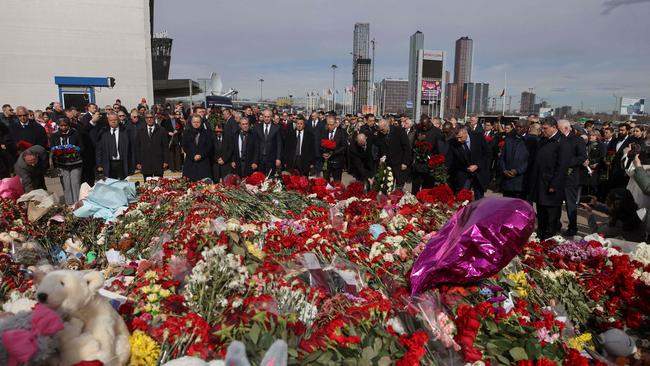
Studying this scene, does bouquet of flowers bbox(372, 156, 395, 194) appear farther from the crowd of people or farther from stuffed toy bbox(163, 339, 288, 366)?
stuffed toy bbox(163, 339, 288, 366)

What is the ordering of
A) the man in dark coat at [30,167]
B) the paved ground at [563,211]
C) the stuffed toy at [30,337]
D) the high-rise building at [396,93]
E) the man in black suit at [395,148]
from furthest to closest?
the high-rise building at [396,93], the man in black suit at [395,148], the paved ground at [563,211], the man in dark coat at [30,167], the stuffed toy at [30,337]

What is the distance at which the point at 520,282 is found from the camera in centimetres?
315

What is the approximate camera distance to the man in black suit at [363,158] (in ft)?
30.2

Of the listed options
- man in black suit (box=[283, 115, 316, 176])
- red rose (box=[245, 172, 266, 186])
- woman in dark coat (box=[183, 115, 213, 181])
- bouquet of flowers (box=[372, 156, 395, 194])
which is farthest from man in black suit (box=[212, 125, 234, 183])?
bouquet of flowers (box=[372, 156, 395, 194])

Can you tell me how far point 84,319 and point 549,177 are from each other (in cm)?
605

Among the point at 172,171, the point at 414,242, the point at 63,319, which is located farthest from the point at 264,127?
the point at 63,319

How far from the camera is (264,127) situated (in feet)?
30.4

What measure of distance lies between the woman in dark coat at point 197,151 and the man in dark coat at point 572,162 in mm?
6039

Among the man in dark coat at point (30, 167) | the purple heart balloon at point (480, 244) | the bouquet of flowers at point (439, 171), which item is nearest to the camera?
the purple heart balloon at point (480, 244)

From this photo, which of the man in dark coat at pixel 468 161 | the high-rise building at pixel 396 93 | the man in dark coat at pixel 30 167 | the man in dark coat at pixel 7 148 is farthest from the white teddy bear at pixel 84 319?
the high-rise building at pixel 396 93

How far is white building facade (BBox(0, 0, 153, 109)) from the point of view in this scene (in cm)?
2773

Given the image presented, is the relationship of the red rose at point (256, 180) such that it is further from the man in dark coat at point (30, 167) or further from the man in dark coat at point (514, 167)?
the man in dark coat at point (514, 167)

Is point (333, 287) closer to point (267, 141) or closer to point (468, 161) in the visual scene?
point (468, 161)

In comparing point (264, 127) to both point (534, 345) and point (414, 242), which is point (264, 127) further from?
point (534, 345)
